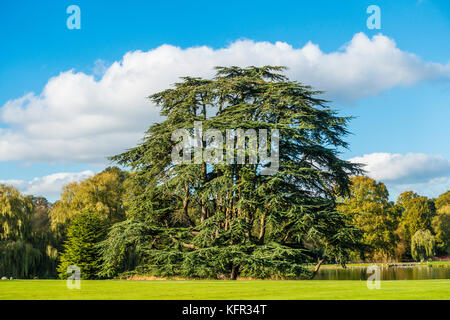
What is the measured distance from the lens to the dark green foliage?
2558 cm

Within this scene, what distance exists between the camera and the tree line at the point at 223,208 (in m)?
23.1

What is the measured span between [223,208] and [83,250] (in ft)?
28.0

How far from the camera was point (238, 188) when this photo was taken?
939 inches

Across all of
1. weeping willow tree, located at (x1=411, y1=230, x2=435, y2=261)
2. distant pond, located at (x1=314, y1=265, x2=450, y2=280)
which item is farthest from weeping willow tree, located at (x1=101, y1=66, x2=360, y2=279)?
weeping willow tree, located at (x1=411, y1=230, x2=435, y2=261)

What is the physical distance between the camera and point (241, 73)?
93.9 ft

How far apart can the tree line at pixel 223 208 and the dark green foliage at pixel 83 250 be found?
59 millimetres

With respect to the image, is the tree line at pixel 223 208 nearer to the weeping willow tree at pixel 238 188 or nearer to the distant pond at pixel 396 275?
the weeping willow tree at pixel 238 188

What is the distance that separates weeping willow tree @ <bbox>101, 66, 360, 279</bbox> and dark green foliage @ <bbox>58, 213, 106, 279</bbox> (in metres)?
1.84

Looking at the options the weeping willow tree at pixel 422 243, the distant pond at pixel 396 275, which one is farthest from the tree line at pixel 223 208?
the weeping willow tree at pixel 422 243

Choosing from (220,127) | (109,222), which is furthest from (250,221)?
(109,222)

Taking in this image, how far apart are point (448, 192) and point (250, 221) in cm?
5368

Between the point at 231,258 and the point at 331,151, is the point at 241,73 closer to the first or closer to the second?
the point at 331,151

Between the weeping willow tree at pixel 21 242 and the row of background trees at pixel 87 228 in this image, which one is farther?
the weeping willow tree at pixel 21 242

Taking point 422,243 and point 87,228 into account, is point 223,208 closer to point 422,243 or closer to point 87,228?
point 87,228
